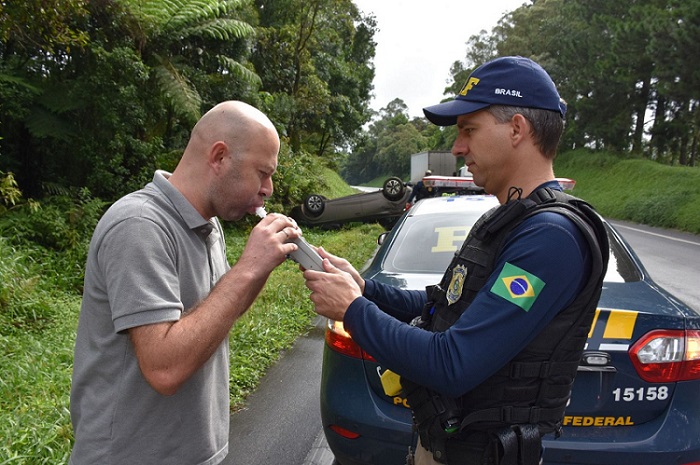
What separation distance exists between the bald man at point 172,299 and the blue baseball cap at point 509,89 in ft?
2.10

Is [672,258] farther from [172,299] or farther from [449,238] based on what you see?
[172,299]

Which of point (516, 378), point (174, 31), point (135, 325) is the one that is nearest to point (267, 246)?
point (135, 325)

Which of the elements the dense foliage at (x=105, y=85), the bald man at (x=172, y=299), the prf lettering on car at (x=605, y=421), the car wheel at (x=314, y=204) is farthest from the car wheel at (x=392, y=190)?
the bald man at (x=172, y=299)

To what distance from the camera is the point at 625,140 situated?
1251 inches

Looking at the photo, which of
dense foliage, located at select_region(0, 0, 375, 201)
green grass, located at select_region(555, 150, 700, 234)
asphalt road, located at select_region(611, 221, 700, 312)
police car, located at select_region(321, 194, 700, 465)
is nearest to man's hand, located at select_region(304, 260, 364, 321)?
police car, located at select_region(321, 194, 700, 465)

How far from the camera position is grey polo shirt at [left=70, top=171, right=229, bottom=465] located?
1.33 metres

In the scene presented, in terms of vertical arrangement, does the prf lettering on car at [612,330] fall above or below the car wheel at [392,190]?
above

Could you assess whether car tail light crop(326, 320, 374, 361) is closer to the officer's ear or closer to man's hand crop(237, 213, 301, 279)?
man's hand crop(237, 213, 301, 279)

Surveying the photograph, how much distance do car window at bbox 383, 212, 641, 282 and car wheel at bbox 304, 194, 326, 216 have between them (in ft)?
30.1

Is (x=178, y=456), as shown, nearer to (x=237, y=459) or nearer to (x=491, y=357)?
(x=491, y=357)

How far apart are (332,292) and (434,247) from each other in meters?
2.27

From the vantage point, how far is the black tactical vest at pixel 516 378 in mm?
1440

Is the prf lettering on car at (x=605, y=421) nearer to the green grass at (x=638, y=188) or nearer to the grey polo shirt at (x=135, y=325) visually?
the grey polo shirt at (x=135, y=325)

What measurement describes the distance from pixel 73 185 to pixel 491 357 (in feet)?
28.4
